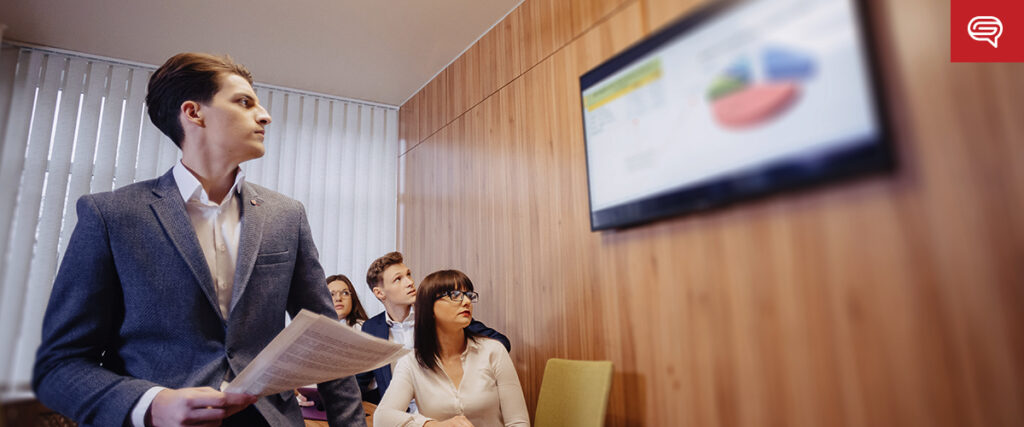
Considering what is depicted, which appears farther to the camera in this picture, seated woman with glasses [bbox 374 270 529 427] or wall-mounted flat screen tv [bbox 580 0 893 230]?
seated woman with glasses [bbox 374 270 529 427]

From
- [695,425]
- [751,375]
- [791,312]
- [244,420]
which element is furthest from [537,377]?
[244,420]

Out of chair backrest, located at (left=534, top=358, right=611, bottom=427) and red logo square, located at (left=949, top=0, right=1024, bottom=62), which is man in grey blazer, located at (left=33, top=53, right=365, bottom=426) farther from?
red logo square, located at (left=949, top=0, right=1024, bottom=62)

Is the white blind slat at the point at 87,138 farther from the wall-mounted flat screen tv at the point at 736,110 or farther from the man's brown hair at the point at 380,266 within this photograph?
the wall-mounted flat screen tv at the point at 736,110

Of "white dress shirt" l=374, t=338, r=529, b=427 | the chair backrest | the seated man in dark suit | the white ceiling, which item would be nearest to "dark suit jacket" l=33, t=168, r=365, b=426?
"white dress shirt" l=374, t=338, r=529, b=427

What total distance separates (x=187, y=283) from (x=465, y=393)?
1.57 meters

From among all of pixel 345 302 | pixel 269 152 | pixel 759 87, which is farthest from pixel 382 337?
pixel 759 87

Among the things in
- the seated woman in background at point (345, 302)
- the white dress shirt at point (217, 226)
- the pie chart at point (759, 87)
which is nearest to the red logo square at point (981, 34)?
the pie chart at point (759, 87)

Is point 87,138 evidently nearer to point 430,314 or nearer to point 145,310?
point 430,314

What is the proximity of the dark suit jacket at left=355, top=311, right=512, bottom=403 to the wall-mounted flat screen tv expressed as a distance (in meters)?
1.00

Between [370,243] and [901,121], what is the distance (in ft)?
13.1

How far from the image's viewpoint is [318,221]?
459cm

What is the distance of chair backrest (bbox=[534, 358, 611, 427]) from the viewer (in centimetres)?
231

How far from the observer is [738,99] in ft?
6.01

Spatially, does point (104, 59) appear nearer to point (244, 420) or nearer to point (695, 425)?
point (244, 420)
